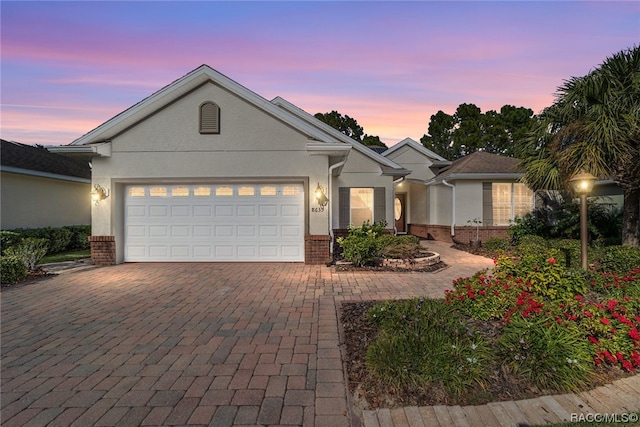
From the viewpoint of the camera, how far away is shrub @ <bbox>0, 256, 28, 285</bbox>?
7098mm

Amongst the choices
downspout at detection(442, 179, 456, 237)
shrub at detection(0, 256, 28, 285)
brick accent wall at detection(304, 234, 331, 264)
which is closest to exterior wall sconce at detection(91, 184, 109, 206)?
shrub at detection(0, 256, 28, 285)

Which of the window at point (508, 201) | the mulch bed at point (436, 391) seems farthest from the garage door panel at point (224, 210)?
the window at point (508, 201)

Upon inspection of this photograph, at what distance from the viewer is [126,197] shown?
9.93 m

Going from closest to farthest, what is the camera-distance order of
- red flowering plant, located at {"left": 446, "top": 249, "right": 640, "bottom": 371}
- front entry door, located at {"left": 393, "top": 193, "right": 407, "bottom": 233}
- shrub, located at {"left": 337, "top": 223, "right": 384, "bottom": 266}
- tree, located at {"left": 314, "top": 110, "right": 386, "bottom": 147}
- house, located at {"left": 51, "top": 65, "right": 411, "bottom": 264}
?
1. red flowering plant, located at {"left": 446, "top": 249, "right": 640, "bottom": 371}
2. shrub, located at {"left": 337, "top": 223, "right": 384, "bottom": 266}
3. house, located at {"left": 51, "top": 65, "right": 411, "bottom": 264}
4. front entry door, located at {"left": 393, "top": 193, "right": 407, "bottom": 233}
5. tree, located at {"left": 314, "top": 110, "right": 386, "bottom": 147}

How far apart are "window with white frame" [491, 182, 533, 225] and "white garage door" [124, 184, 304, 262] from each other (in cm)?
962

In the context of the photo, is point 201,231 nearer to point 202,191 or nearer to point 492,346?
point 202,191

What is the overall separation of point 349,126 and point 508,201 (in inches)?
1048

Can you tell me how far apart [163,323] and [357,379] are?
3.13 m

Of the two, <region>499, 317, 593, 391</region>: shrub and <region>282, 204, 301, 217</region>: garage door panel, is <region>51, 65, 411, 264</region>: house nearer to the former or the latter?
<region>282, 204, 301, 217</region>: garage door panel

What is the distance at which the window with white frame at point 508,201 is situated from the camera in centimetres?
1411

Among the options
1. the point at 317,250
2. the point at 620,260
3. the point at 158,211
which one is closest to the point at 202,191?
the point at 158,211

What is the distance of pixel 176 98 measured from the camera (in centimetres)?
942

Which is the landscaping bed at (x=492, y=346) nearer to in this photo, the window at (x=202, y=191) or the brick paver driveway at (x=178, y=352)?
the brick paver driveway at (x=178, y=352)

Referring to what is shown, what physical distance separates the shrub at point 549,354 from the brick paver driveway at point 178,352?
5.83ft
